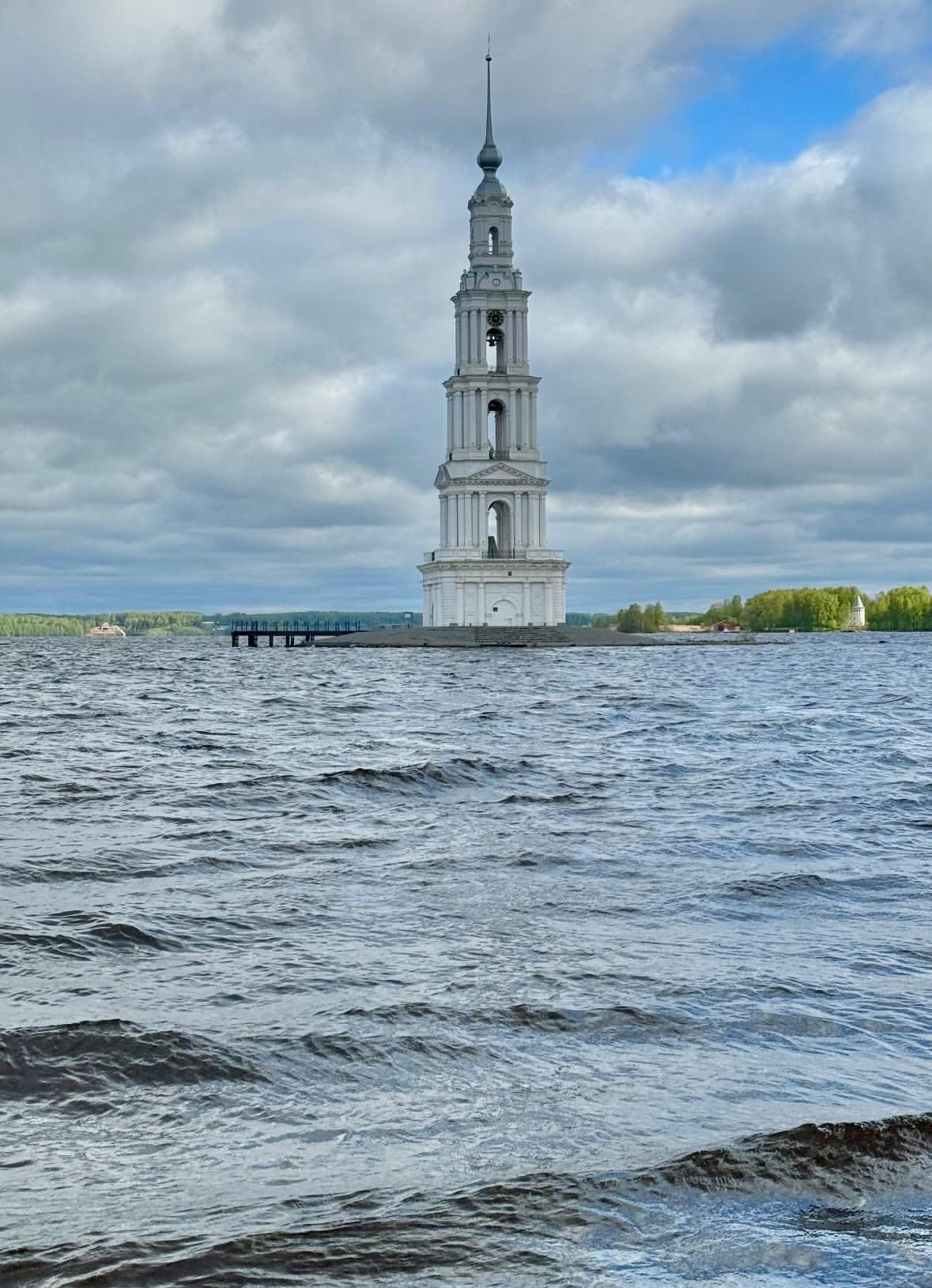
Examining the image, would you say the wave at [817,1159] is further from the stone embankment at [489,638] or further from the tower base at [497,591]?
the tower base at [497,591]

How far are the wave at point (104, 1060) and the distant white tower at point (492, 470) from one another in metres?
102

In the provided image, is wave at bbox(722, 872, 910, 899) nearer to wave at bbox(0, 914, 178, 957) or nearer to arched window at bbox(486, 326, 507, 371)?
wave at bbox(0, 914, 178, 957)

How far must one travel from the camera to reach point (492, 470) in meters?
113

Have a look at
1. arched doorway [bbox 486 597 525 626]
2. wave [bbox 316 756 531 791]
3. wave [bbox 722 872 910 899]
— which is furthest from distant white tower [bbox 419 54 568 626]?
wave [bbox 722 872 910 899]

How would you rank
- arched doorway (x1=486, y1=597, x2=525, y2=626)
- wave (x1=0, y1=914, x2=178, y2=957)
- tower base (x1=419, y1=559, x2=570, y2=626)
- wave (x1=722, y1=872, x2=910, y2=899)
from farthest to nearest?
arched doorway (x1=486, y1=597, x2=525, y2=626) → tower base (x1=419, y1=559, x2=570, y2=626) → wave (x1=722, y1=872, x2=910, y2=899) → wave (x1=0, y1=914, x2=178, y2=957)

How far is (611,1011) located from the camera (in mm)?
7777

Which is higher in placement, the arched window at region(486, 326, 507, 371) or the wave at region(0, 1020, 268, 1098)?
the arched window at region(486, 326, 507, 371)

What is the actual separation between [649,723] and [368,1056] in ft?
86.2

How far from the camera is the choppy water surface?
4.83m

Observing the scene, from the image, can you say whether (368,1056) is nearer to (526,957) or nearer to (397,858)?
(526,957)

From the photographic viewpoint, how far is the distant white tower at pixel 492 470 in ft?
364

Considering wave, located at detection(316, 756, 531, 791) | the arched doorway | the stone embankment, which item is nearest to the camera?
wave, located at detection(316, 756, 531, 791)

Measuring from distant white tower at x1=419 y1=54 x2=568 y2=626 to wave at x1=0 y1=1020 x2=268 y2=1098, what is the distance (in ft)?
336

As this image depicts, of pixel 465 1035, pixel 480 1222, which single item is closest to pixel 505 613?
pixel 465 1035
